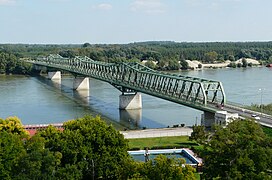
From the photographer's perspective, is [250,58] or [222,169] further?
[250,58]

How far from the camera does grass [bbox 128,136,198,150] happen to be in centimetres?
3183

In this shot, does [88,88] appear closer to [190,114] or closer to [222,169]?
[190,114]

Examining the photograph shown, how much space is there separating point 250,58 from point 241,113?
4241 inches

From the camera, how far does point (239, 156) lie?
17125mm

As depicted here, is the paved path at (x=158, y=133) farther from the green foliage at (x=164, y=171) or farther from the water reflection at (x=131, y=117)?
the green foliage at (x=164, y=171)

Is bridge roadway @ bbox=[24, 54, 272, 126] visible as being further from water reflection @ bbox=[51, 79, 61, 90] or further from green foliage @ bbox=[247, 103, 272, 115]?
water reflection @ bbox=[51, 79, 61, 90]

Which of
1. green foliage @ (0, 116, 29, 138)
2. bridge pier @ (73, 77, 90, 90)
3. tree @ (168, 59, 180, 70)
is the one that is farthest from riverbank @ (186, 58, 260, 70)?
green foliage @ (0, 116, 29, 138)

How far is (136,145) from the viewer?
32750 mm

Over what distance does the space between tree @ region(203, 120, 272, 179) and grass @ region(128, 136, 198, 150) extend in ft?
42.6

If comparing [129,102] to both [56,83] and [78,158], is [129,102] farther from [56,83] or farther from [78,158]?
[56,83]

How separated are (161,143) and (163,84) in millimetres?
17962

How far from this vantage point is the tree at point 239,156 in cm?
1662

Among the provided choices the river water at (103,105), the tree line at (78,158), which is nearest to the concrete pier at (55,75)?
the river water at (103,105)

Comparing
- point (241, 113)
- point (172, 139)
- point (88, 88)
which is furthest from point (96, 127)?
point (88, 88)
